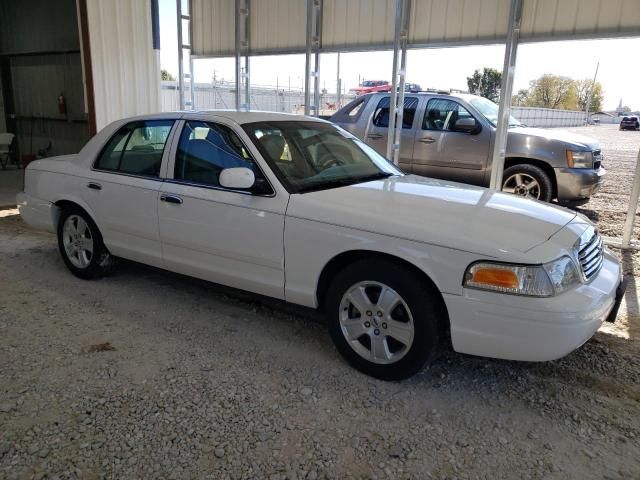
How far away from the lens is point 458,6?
7004 millimetres

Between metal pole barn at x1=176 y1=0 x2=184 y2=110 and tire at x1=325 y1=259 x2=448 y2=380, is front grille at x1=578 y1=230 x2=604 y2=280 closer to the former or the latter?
tire at x1=325 y1=259 x2=448 y2=380

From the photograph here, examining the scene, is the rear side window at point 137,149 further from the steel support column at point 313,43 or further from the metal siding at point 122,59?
the steel support column at point 313,43

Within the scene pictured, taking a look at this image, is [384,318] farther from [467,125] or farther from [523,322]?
[467,125]

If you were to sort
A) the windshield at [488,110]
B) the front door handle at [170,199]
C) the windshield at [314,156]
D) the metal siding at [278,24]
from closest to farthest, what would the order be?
the windshield at [314,156], the front door handle at [170,199], the windshield at [488,110], the metal siding at [278,24]

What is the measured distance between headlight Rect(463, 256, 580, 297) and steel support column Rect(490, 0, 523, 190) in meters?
4.58

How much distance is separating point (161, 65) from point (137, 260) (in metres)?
6.30

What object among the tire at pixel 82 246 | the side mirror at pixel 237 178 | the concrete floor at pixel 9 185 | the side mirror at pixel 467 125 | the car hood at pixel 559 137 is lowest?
the concrete floor at pixel 9 185

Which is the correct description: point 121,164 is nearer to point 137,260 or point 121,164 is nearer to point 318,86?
point 137,260

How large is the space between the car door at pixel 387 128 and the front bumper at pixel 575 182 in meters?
2.30

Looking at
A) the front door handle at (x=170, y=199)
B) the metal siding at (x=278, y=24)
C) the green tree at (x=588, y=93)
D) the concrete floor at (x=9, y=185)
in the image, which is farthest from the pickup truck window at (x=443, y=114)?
the green tree at (x=588, y=93)

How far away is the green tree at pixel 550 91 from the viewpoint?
140ft

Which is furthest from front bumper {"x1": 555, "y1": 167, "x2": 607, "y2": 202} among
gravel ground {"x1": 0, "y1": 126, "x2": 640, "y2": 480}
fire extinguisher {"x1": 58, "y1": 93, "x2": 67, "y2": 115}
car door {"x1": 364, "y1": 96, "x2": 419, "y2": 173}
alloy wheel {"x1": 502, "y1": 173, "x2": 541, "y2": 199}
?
fire extinguisher {"x1": 58, "y1": 93, "x2": 67, "y2": 115}

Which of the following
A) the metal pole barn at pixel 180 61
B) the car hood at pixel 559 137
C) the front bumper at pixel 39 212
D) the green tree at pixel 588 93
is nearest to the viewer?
the front bumper at pixel 39 212

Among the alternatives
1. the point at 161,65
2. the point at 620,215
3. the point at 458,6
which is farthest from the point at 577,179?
the point at 161,65
